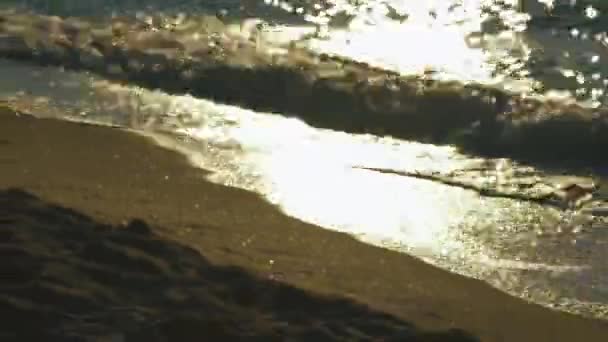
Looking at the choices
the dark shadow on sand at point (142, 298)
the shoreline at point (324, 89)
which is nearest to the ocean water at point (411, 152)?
the shoreline at point (324, 89)

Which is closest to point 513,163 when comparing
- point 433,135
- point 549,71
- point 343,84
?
point 433,135

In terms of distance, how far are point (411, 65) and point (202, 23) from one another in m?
2.81

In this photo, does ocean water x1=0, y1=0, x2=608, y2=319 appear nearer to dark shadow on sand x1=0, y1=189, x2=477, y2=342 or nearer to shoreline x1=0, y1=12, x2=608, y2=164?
shoreline x1=0, y1=12, x2=608, y2=164

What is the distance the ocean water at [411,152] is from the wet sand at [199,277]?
0.96 ft

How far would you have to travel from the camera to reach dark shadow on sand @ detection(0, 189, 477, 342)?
305 cm

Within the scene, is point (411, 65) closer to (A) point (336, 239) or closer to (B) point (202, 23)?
(B) point (202, 23)

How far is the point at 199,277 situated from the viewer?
137 inches

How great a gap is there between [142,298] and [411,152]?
3.72 m

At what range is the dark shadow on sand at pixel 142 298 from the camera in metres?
3.05

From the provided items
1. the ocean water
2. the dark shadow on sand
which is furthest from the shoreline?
the dark shadow on sand

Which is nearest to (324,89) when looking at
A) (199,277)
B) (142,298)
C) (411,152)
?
(411,152)

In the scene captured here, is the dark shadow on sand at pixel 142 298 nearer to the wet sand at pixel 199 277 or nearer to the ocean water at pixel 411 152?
the wet sand at pixel 199 277

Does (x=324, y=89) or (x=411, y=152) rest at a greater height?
(x=324, y=89)

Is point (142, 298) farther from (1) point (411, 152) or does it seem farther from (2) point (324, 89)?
(2) point (324, 89)
